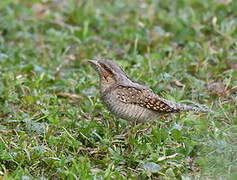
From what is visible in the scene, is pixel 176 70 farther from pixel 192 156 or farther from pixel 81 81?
pixel 192 156

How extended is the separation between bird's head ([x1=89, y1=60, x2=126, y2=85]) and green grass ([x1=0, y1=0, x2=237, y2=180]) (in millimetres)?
525

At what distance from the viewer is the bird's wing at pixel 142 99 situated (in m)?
5.91

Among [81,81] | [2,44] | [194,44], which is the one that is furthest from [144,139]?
[2,44]

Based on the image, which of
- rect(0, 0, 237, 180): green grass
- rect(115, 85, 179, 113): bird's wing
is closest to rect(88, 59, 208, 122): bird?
rect(115, 85, 179, 113): bird's wing

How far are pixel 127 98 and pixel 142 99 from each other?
0.17 meters

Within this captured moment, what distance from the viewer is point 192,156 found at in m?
5.86

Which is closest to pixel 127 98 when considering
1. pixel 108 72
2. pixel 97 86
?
pixel 108 72

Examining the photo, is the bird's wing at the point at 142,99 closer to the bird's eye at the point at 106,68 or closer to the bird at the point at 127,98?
the bird at the point at 127,98

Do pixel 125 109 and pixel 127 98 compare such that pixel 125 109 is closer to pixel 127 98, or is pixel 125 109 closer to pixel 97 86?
pixel 127 98

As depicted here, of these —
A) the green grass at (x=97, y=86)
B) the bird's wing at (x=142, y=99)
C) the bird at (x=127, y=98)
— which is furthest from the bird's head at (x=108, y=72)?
the green grass at (x=97, y=86)

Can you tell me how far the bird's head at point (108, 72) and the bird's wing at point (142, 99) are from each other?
0.43 feet

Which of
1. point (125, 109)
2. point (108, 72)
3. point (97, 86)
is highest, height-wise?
point (108, 72)

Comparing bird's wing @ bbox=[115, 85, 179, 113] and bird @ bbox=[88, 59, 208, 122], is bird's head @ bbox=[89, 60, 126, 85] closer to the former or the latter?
bird @ bbox=[88, 59, 208, 122]

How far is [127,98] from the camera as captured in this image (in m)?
5.90
